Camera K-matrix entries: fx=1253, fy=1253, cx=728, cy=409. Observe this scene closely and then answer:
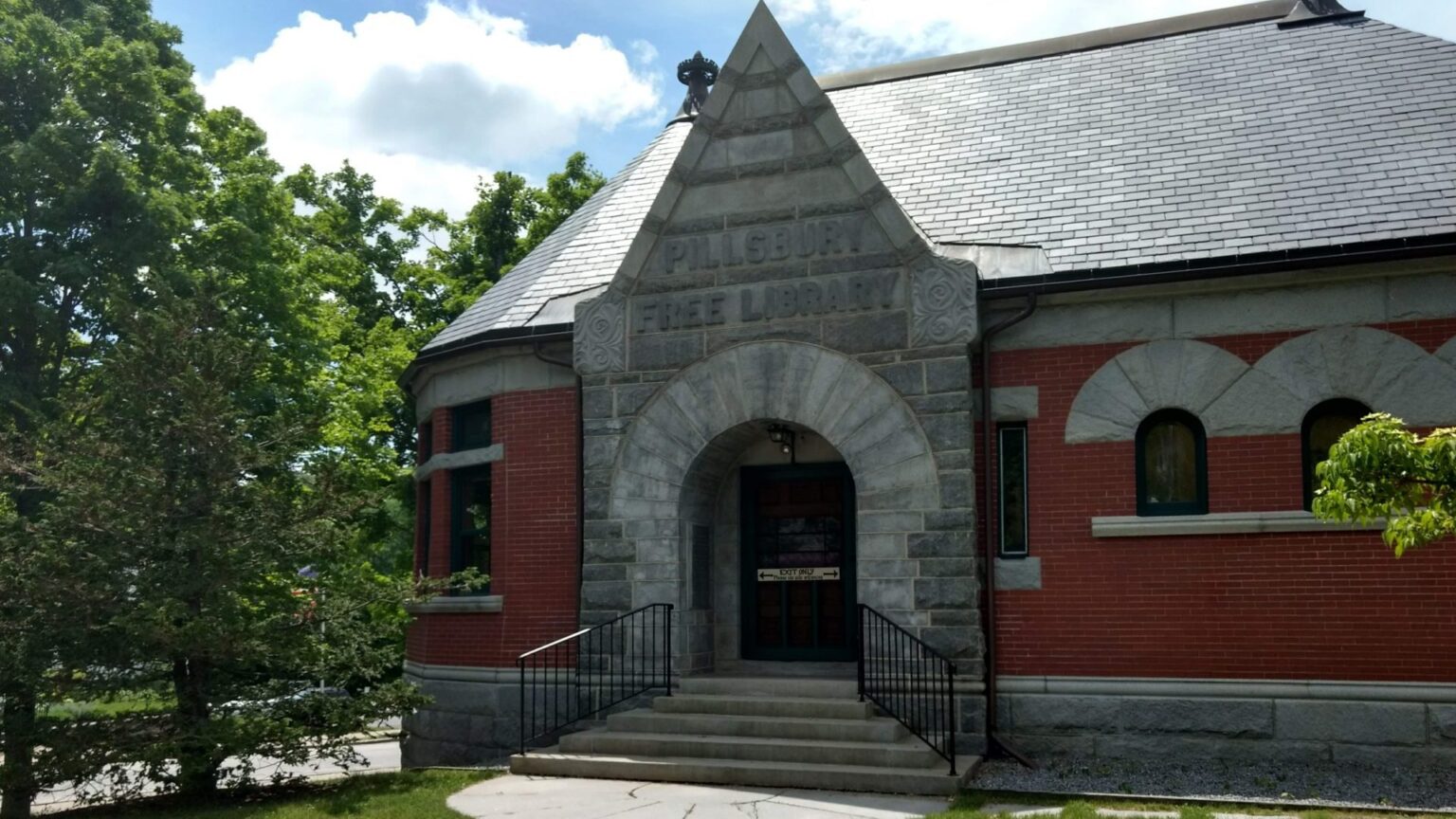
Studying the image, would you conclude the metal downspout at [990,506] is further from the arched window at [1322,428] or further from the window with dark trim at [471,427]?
the window with dark trim at [471,427]

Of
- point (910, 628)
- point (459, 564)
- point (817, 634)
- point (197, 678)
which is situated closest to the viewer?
Result: point (197, 678)

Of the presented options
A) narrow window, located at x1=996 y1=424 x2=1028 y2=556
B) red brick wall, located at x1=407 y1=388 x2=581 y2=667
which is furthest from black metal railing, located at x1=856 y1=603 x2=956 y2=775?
red brick wall, located at x1=407 y1=388 x2=581 y2=667

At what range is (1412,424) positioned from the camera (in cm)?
1090

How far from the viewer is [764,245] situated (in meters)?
12.8

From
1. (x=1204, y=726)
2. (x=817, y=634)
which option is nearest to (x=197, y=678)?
(x=817, y=634)

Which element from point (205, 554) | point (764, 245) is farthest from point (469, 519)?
point (764, 245)

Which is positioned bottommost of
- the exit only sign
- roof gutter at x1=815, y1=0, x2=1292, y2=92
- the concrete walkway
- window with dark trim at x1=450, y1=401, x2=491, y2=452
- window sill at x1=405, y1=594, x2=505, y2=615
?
the concrete walkway

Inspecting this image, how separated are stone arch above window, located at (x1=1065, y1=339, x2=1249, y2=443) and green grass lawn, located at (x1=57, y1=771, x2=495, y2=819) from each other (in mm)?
6494

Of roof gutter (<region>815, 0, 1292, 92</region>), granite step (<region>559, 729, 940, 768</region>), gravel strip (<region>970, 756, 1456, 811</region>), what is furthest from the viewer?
roof gutter (<region>815, 0, 1292, 92</region>)

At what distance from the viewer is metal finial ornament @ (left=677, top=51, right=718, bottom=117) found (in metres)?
19.1

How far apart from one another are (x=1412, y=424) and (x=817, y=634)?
234 inches

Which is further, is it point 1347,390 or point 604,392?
point 604,392

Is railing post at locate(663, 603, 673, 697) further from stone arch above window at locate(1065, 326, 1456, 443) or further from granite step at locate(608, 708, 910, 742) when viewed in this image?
stone arch above window at locate(1065, 326, 1456, 443)

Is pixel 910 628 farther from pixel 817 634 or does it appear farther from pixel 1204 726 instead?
pixel 1204 726
